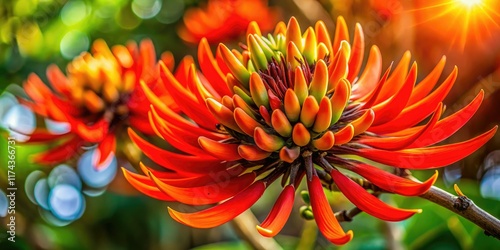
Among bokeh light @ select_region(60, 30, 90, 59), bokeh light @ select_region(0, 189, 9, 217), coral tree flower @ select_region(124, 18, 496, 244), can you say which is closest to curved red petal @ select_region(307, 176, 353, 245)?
coral tree flower @ select_region(124, 18, 496, 244)

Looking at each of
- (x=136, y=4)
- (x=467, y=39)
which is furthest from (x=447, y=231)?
(x=136, y=4)

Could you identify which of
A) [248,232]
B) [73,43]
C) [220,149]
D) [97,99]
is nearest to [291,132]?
[220,149]

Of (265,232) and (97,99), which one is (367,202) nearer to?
(265,232)

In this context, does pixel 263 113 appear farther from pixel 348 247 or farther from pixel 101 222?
pixel 101 222

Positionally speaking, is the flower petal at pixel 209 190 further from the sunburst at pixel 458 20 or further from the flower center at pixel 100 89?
the sunburst at pixel 458 20

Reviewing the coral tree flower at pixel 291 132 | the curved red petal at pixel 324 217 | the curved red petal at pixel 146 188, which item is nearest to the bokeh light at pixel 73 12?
the coral tree flower at pixel 291 132
